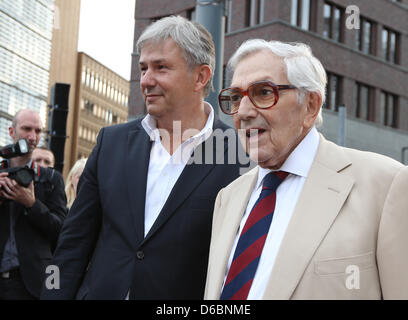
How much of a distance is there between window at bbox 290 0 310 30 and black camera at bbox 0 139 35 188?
68.7ft

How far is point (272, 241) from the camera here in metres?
2.19

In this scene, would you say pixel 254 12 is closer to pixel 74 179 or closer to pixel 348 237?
pixel 74 179

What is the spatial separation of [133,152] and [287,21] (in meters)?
21.7

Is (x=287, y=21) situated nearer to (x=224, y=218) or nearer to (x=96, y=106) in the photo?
(x=224, y=218)

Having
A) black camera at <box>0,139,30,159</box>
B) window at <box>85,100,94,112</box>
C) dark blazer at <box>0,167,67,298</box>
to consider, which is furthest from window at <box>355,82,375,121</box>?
window at <box>85,100,94,112</box>

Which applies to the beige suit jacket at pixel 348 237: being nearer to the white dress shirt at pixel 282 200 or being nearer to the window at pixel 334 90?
the white dress shirt at pixel 282 200

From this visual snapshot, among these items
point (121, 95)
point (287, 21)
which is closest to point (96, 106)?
point (121, 95)

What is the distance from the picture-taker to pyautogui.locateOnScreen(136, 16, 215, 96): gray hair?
2916mm

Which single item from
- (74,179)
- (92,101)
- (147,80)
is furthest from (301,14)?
(92,101)

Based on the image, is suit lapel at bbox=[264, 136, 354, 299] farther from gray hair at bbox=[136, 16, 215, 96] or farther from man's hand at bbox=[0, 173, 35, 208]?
man's hand at bbox=[0, 173, 35, 208]

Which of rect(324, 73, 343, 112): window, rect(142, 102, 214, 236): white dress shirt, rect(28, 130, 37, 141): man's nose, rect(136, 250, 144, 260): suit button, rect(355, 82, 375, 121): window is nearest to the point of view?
rect(136, 250, 144, 260): suit button

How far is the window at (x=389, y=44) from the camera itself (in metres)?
28.0

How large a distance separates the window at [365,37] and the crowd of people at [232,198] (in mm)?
24985
